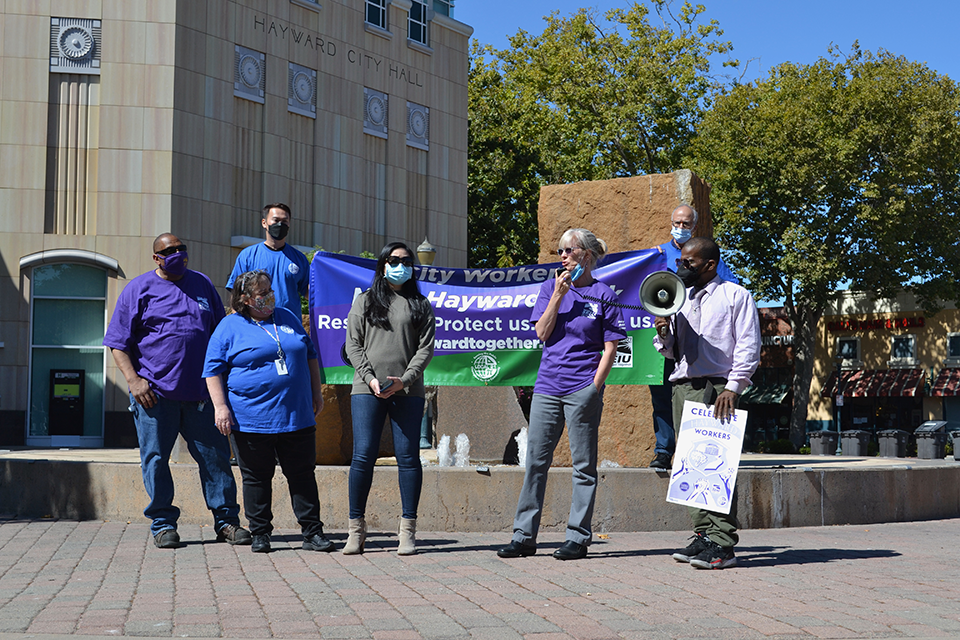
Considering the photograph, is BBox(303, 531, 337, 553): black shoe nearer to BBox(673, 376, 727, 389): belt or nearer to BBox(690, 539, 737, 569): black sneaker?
BBox(690, 539, 737, 569): black sneaker

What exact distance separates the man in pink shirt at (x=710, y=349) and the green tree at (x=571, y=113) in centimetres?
2650

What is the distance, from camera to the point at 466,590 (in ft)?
16.7

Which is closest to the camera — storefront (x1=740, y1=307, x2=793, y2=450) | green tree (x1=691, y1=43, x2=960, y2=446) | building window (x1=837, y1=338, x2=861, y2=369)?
green tree (x1=691, y1=43, x2=960, y2=446)

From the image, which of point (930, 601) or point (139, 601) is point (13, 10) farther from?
point (930, 601)

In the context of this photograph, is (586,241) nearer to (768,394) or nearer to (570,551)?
(570,551)

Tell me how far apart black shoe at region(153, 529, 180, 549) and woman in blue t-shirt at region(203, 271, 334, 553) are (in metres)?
0.52

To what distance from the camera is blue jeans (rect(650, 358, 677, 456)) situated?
7.92 meters

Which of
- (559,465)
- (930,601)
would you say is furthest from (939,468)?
(930,601)

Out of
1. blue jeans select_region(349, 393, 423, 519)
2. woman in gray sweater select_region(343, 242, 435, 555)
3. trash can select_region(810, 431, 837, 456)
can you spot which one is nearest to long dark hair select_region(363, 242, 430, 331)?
woman in gray sweater select_region(343, 242, 435, 555)

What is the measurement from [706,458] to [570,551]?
1.01 metres

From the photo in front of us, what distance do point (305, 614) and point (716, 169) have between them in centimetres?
2983

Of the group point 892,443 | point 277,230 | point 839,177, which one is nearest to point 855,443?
point 892,443

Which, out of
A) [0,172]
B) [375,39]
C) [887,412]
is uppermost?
[375,39]

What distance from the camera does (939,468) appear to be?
9664 millimetres
